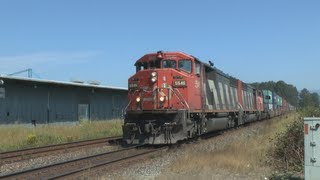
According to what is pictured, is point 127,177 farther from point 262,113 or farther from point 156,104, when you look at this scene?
point 262,113

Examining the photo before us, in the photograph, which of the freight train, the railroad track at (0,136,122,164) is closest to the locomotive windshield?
the freight train

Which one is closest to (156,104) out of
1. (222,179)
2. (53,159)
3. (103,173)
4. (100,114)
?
(53,159)

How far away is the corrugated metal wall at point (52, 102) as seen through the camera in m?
29.2

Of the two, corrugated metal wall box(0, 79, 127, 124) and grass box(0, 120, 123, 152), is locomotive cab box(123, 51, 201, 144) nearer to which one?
grass box(0, 120, 123, 152)

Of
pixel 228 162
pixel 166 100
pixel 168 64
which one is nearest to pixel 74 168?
pixel 228 162

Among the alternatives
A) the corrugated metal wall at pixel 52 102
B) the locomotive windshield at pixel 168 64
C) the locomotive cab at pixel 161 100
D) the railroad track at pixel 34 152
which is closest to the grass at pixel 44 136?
the corrugated metal wall at pixel 52 102

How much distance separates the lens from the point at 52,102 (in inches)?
1320

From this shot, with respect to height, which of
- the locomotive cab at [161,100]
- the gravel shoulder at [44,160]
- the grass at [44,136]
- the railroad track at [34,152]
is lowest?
the gravel shoulder at [44,160]

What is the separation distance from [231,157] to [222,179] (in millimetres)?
2899

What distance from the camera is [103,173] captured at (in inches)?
437

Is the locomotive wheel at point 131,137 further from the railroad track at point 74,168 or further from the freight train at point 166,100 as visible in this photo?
the railroad track at point 74,168

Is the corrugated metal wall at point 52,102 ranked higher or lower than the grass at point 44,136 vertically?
higher

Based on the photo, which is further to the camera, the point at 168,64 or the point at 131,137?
the point at 168,64

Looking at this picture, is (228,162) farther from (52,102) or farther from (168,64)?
(52,102)
